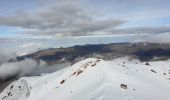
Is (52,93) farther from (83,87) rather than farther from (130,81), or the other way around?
(130,81)

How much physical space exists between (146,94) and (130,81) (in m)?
4.74

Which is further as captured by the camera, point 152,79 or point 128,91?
point 152,79

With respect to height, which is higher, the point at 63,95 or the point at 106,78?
the point at 106,78

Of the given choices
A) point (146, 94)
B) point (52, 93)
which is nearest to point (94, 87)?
point (146, 94)

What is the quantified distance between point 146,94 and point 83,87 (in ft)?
41.8

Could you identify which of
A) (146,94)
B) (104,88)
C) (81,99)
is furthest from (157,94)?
(81,99)

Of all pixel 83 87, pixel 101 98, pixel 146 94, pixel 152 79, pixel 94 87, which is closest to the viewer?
pixel 101 98

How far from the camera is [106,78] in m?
42.3

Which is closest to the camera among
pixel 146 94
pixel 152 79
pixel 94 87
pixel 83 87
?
pixel 146 94

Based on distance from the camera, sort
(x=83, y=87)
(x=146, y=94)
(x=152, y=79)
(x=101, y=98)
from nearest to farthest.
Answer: (x=101, y=98), (x=146, y=94), (x=83, y=87), (x=152, y=79)

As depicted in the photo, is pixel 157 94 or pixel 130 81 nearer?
pixel 157 94

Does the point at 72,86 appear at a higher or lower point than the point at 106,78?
lower

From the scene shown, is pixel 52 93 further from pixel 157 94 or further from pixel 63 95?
pixel 157 94

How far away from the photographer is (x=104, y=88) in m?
38.1
